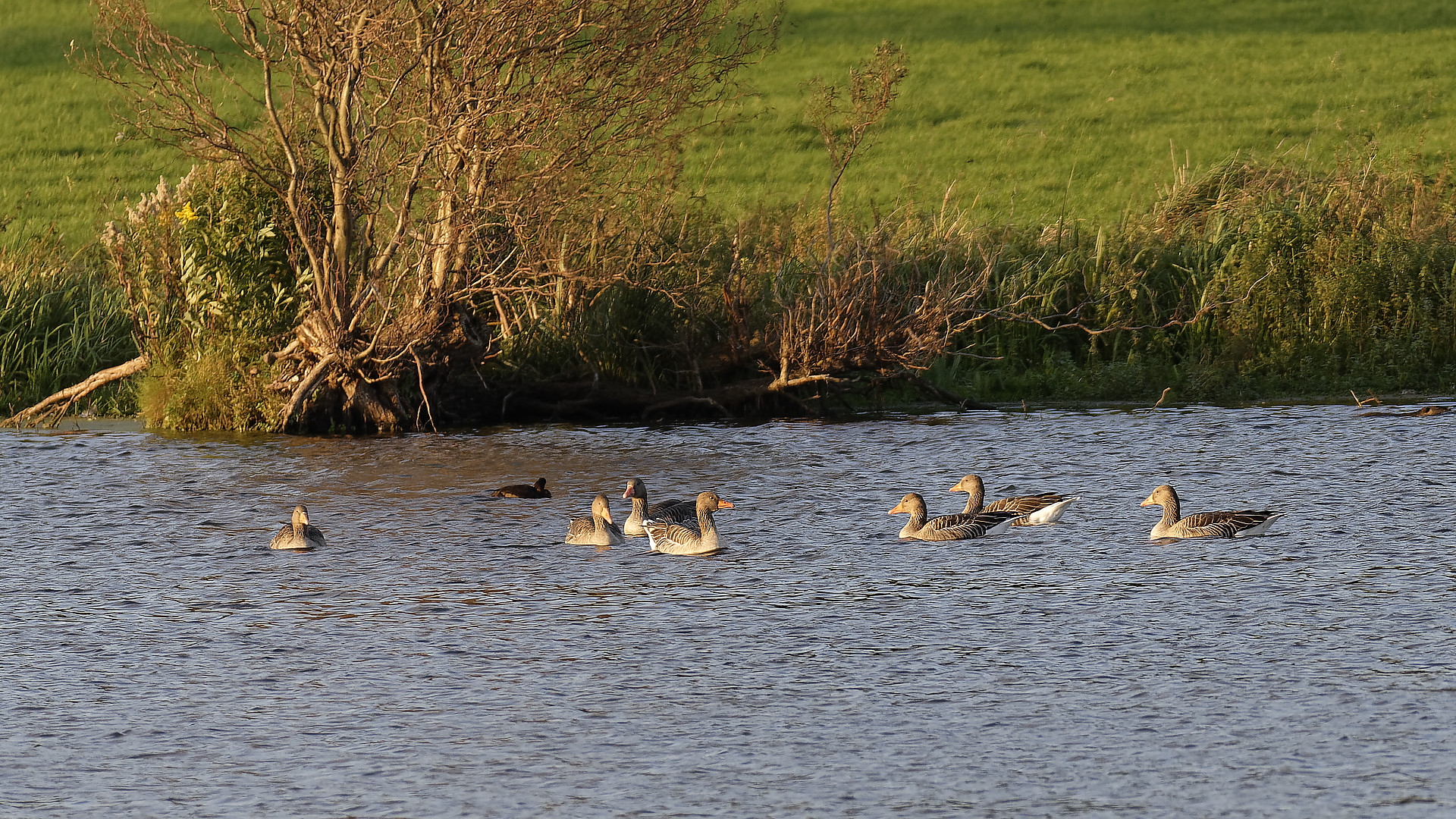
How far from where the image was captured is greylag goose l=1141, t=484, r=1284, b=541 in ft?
38.8

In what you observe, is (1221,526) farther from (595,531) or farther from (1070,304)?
(1070,304)

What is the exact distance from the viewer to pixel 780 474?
15.0m

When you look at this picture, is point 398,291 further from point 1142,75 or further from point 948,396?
point 1142,75

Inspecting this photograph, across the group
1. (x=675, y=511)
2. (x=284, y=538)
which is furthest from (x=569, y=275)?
(x=284, y=538)

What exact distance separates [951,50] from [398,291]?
3029 centimetres

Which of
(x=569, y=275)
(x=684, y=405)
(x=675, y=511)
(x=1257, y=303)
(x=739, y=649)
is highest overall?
(x=569, y=275)

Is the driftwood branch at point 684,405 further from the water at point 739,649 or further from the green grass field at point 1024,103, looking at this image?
the green grass field at point 1024,103

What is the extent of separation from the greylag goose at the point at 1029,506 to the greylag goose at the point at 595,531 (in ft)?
8.11

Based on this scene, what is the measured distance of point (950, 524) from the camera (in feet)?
39.7

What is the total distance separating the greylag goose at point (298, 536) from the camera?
11781mm

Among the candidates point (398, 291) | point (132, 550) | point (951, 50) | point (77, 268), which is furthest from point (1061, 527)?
point (951, 50)

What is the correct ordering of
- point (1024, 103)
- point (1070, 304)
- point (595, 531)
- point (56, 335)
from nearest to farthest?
point (595, 531), point (1070, 304), point (56, 335), point (1024, 103)

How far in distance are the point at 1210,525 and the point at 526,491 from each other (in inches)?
198

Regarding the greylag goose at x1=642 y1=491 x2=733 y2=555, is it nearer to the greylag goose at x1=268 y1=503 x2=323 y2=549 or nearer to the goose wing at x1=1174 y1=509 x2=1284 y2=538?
the greylag goose at x1=268 y1=503 x2=323 y2=549
